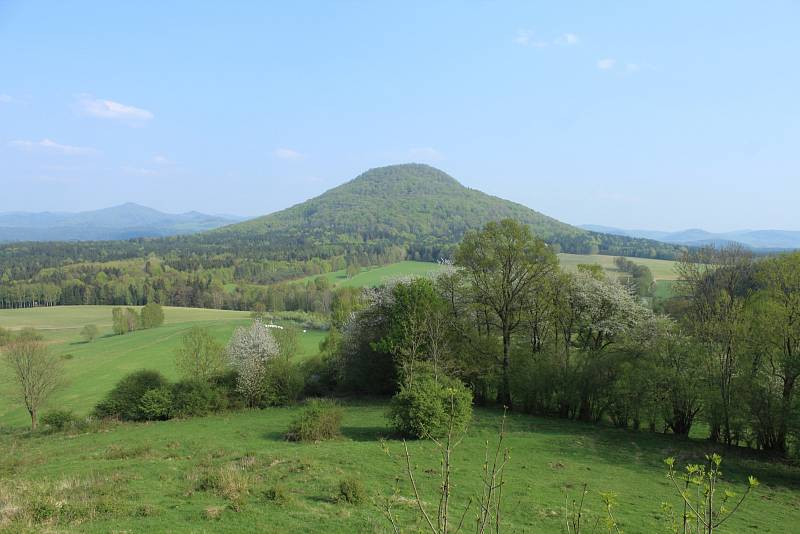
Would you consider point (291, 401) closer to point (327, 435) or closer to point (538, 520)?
point (327, 435)

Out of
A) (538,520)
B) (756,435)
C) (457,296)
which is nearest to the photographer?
(538,520)

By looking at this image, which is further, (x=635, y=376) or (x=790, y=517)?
(x=635, y=376)

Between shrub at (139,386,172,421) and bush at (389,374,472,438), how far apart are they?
17.8 metres

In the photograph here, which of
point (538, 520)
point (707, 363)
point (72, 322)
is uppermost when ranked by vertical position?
point (707, 363)

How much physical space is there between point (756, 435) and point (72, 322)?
122m

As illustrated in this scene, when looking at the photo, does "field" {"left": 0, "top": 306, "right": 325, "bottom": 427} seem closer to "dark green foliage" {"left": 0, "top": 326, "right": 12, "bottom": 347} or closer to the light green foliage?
"dark green foliage" {"left": 0, "top": 326, "right": 12, "bottom": 347}

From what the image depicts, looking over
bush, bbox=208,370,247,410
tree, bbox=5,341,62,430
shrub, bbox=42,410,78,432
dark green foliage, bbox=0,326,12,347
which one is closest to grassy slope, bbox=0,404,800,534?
shrub, bbox=42,410,78,432

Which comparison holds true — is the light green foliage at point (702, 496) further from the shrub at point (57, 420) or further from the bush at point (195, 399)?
the shrub at point (57, 420)

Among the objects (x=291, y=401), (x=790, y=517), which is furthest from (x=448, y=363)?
(x=790, y=517)

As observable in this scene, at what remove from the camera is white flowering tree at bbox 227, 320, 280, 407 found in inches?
1414

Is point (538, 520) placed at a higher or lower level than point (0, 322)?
higher

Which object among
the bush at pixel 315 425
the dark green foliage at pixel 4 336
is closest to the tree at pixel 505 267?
the bush at pixel 315 425

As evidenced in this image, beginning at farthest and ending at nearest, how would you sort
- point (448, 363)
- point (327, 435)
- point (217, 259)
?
1. point (217, 259)
2. point (448, 363)
3. point (327, 435)

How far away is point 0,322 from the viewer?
9731 centimetres
